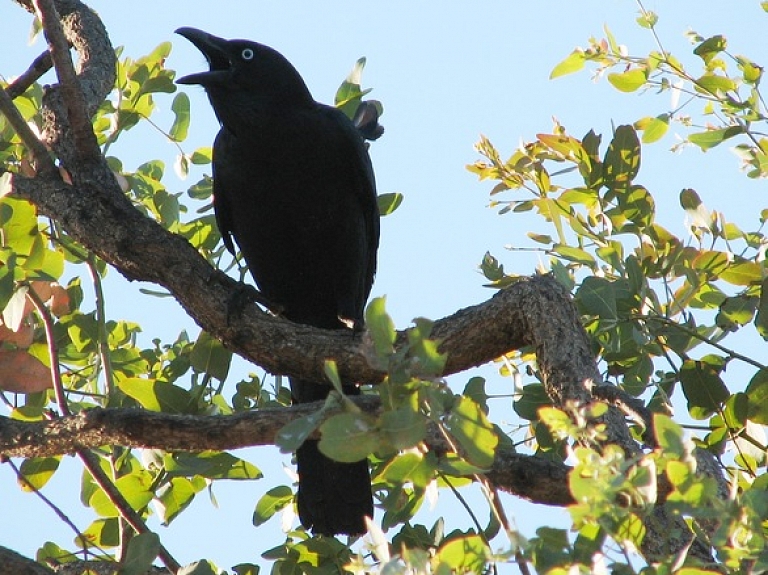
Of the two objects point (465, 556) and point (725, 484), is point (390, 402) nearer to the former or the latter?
point (465, 556)

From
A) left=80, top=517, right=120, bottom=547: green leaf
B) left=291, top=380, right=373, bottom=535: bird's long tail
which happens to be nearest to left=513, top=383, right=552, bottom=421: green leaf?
left=291, top=380, right=373, bottom=535: bird's long tail

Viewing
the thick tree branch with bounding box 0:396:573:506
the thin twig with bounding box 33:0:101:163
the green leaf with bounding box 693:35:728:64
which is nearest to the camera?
the thick tree branch with bounding box 0:396:573:506

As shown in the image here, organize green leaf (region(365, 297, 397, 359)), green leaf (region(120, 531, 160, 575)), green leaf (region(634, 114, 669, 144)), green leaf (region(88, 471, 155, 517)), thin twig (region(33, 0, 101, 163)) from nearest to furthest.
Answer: green leaf (region(365, 297, 397, 359)) → green leaf (region(120, 531, 160, 575)) → green leaf (region(88, 471, 155, 517)) → thin twig (region(33, 0, 101, 163)) → green leaf (region(634, 114, 669, 144))

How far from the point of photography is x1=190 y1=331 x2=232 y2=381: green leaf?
11.7 feet

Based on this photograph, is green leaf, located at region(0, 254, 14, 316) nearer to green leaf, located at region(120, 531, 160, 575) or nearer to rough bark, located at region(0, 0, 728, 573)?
rough bark, located at region(0, 0, 728, 573)

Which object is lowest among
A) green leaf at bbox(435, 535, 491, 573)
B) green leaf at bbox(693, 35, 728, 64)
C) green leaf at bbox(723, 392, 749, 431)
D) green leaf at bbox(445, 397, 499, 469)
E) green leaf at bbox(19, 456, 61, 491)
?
green leaf at bbox(435, 535, 491, 573)

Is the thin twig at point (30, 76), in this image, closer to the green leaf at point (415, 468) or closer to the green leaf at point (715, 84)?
the green leaf at point (715, 84)

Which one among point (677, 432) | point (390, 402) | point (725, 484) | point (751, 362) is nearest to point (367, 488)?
point (751, 362)

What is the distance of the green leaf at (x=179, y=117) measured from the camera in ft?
14.9

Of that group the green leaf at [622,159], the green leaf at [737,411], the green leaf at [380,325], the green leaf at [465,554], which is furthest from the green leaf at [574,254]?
the green leaf at [465,554]

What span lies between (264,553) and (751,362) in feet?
5.19

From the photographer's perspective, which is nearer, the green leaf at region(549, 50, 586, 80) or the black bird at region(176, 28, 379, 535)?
the green leaf at region(549, 50, 586, 80)

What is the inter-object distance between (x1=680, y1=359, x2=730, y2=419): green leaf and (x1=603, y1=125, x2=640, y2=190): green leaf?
0.64 m

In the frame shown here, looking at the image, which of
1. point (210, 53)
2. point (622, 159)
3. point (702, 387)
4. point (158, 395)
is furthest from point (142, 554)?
point (210, 53)
